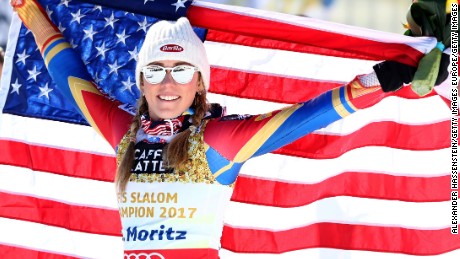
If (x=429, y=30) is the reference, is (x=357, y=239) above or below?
below

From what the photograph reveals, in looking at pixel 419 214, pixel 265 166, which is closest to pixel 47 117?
pixel 265 166

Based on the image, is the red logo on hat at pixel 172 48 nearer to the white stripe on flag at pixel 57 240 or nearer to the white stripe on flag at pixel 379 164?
the white stripe on flag at pixel 379 164

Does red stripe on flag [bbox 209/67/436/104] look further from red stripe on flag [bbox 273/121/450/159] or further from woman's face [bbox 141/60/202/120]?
woman's face [bbox 141/60/202/120]

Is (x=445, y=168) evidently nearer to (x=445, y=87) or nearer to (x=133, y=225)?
(x=445, y=87)

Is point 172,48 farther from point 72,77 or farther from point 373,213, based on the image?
point 373,213

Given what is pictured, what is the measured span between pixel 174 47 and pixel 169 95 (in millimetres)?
256

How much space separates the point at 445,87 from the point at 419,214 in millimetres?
972

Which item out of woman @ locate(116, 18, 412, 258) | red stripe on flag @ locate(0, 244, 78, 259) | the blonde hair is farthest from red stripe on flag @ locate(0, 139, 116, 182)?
woman @ locate(116, 18, 412, 258)

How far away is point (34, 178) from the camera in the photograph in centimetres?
650

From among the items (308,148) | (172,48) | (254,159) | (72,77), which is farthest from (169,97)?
(308,148)

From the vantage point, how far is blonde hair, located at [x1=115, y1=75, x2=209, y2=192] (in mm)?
5152

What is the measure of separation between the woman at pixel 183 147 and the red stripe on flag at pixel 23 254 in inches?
55.2

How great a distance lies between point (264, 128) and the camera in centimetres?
515

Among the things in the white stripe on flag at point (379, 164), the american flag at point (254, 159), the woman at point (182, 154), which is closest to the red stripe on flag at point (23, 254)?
the american flag at point (254, 159)
